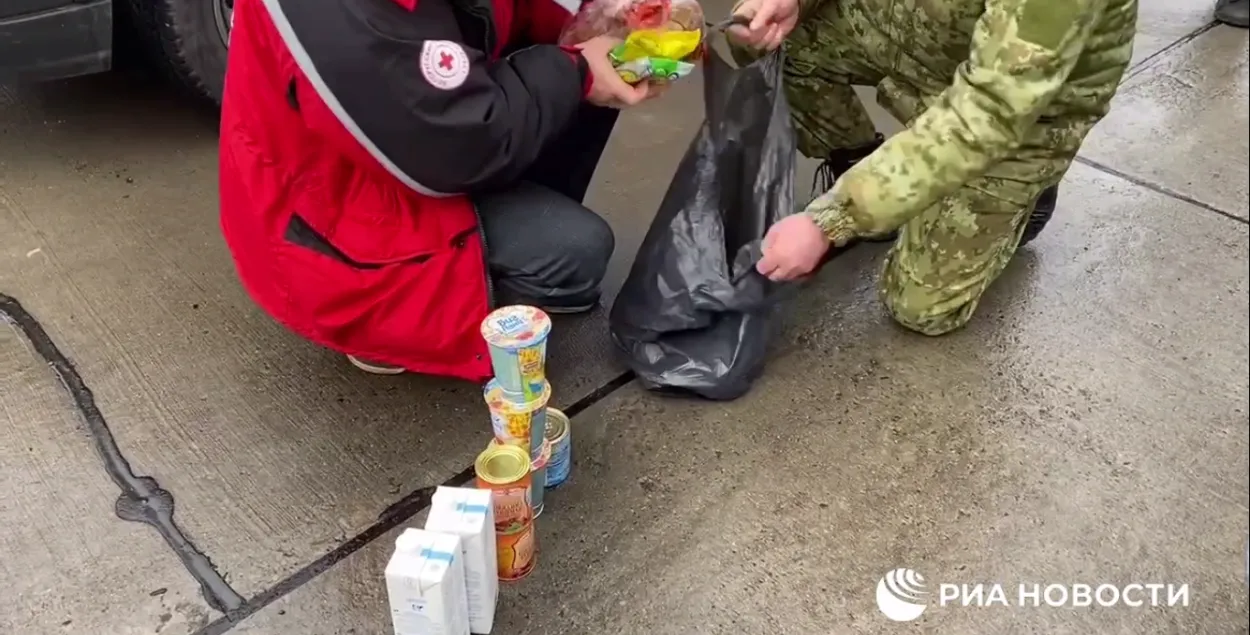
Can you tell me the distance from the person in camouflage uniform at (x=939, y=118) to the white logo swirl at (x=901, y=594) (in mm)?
545

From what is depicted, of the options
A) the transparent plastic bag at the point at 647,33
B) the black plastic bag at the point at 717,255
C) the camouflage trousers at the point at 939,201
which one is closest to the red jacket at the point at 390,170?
the transparent plastic bag at the point at 647,33

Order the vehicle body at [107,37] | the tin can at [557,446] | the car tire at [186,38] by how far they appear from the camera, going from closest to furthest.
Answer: the tin can at [557,446], the vehicle body at [107,37], the car tire at [186,38]

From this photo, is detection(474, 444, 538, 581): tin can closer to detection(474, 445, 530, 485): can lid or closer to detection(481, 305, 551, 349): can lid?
detection(474, 445, 530, 485): can lid

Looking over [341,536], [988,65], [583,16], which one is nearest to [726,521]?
[341,536]

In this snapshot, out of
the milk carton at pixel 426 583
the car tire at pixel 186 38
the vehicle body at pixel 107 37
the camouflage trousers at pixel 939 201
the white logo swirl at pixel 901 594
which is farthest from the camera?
the car tire at pixel 186 38

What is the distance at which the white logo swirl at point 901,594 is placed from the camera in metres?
1.63

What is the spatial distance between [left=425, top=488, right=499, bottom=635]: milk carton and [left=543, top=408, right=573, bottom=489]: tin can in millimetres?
267

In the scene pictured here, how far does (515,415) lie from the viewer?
1.64 meters

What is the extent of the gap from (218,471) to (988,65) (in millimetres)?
1497

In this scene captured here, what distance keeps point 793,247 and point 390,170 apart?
69cm

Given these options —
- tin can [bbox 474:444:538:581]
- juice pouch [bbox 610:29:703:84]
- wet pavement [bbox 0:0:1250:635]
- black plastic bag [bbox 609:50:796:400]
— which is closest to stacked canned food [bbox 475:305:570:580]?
tin can [bbox 474:444:538:581]

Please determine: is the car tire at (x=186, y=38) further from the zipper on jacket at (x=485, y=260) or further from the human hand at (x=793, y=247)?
the human hand at (x=793, y=247)

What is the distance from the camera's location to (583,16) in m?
2.01

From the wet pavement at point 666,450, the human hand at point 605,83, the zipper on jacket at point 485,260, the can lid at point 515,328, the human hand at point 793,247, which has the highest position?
the human hand at point 605,83
